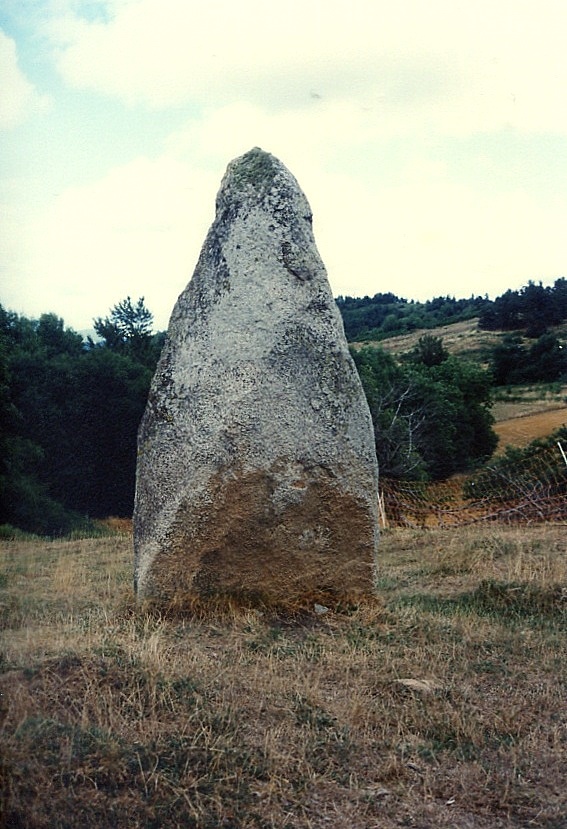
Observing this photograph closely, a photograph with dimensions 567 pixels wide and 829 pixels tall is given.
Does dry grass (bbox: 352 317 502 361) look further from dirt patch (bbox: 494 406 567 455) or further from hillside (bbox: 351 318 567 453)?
dirt patch (bbox: 494 406 567 455)

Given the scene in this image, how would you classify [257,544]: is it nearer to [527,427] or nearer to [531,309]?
[527,427]

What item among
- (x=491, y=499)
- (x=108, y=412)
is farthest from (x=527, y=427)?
(x=491, y=499)

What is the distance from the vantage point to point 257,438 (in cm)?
695

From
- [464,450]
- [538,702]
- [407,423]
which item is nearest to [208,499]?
[538,702]

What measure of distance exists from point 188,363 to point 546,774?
4005 millimetres

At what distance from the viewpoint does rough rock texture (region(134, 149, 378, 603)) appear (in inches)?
Answer: 273

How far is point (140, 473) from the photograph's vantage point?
284 inches

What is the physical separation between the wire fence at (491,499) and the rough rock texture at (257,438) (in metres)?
6.95

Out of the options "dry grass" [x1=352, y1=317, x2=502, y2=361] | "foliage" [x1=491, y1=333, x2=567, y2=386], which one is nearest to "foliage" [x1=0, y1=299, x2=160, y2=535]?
"foliage" [x1=491, y1=333, x2=567, y2=386]

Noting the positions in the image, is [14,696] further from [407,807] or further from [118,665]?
[407,807]

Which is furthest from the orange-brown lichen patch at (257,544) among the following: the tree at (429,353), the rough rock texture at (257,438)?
the tree at (429,353)

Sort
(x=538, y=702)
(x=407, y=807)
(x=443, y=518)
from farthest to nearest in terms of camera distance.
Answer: (x=443, y=518) < (x=538, y=702) < (x=407, y=807)

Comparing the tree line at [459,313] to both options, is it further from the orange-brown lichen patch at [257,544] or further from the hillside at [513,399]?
the orange-brown lichen patch at [257,544]

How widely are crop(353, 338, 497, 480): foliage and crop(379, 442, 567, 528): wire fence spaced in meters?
1.78
